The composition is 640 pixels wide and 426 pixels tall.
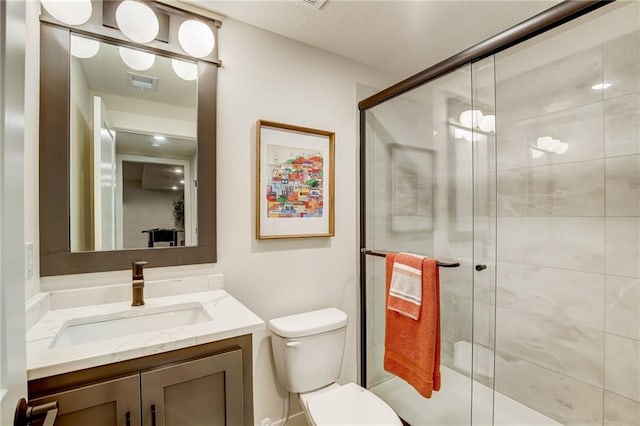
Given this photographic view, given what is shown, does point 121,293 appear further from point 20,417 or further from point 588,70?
point 588,70

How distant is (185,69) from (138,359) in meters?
1.30

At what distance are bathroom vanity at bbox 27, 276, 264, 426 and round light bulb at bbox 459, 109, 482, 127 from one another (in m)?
1.52

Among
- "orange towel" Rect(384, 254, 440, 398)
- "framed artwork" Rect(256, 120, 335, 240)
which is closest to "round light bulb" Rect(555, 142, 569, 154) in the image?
"orange towel" Rect(384, 254, 440, 398)

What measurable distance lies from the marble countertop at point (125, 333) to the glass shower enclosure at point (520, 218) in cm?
102

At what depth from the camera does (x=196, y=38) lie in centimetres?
153

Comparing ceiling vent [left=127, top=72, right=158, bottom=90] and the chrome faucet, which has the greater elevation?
ceiling vent [left=127, top=72, right=158, bottom=90]

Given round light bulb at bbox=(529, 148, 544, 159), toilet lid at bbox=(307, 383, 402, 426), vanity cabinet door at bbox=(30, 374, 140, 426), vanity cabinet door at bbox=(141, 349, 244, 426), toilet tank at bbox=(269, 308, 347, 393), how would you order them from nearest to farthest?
vanity cabinet door at bbox=(30, 374, 140, 426) < vanity cabinet door at bbox=(141, 349, 244, 426) < toilet lid at bbox=(307, 383, 402, 426) < toilet tank at bbox=(269, 308, 347, 393) < round light bulb at bbox=(529, 148, 544, 159)

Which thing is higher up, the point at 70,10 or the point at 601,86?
the point at 70,10

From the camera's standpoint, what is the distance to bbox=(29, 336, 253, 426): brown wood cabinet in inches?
33.0

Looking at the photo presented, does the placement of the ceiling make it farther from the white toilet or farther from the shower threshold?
the shower threshold

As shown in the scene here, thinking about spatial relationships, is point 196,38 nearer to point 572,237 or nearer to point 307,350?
point 307,350

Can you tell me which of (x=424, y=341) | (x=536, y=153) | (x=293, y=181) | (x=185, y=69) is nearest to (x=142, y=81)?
(x=185, y=69)

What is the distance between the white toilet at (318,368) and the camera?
144cm

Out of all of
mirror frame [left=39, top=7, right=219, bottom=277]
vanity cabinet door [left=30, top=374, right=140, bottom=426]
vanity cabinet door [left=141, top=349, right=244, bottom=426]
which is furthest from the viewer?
mirror frame [left=39, top=7, right=219, bottom=277]
